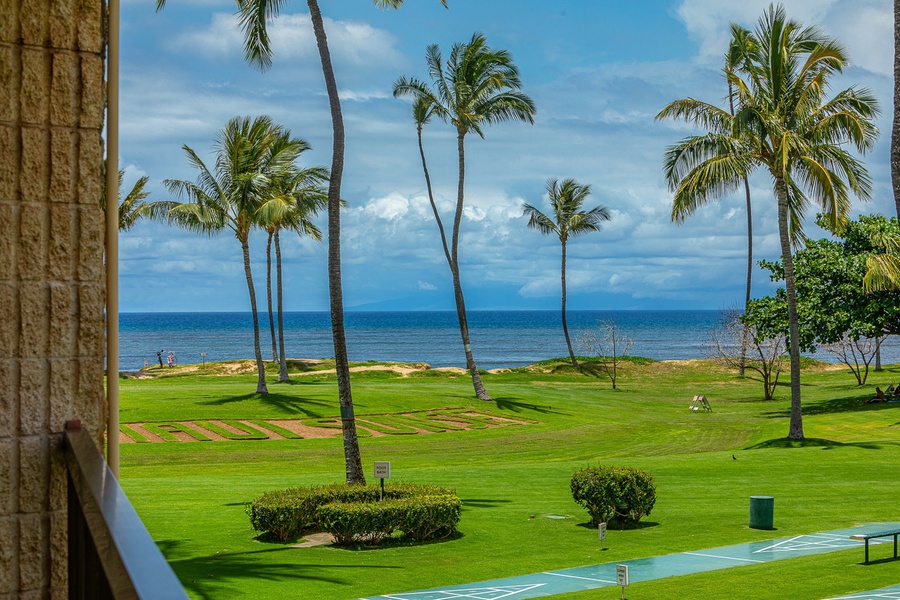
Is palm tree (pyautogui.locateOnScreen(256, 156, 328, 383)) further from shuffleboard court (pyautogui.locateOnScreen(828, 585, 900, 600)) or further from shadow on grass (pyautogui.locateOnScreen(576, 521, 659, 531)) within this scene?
shuffleboard court (pyautogui.locateOnScreen(828, 585, 900, 600))

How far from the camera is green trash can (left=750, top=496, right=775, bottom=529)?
1656 centimetres

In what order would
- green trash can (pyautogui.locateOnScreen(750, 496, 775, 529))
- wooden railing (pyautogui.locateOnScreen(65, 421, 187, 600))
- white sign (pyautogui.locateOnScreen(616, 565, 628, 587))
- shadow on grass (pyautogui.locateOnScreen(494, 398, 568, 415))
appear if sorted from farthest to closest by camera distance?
shadow on grass (pyautogui.locateOnScreen(494, 398, 568, 415)) → green trash can (pyautogui.locateOnScreen(750, 496, 775, 529)) → white sign (pyautogui.locateOnScreen(616, 565, 628, 587)) → wooden railing (pyautogui.locateOnScreen(65, 421, 187, 600))

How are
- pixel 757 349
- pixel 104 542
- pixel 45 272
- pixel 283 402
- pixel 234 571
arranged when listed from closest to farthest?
pixel 104 542 < pixel 45 272 < pixel 234 571 < pixel 283 402 < pixel 757 349

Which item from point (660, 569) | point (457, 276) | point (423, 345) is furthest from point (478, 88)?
point (423, 345)

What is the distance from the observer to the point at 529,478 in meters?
21.9

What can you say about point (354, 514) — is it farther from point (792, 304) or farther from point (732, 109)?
point (732, 109)

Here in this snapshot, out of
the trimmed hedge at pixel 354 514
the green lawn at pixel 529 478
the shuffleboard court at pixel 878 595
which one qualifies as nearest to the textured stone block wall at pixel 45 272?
the green lawn at pixel 529 478


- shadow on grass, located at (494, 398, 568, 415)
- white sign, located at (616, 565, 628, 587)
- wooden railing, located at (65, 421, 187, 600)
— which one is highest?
wooden railing, located at (65, 421, 187, 600)

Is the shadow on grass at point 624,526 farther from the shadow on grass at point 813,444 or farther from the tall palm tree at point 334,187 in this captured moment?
Result: the shadow on grass at point 813,444

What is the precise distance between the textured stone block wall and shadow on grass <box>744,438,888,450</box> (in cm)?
2634

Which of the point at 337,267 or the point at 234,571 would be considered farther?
the point at 337,267

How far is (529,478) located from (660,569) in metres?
8.02

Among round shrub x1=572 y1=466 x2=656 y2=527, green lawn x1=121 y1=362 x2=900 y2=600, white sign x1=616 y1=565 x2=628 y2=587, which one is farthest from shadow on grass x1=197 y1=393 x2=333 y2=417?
white sign x1=616 y1=565 x2=628 y2=587

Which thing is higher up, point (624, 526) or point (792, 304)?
point (792, 304)
